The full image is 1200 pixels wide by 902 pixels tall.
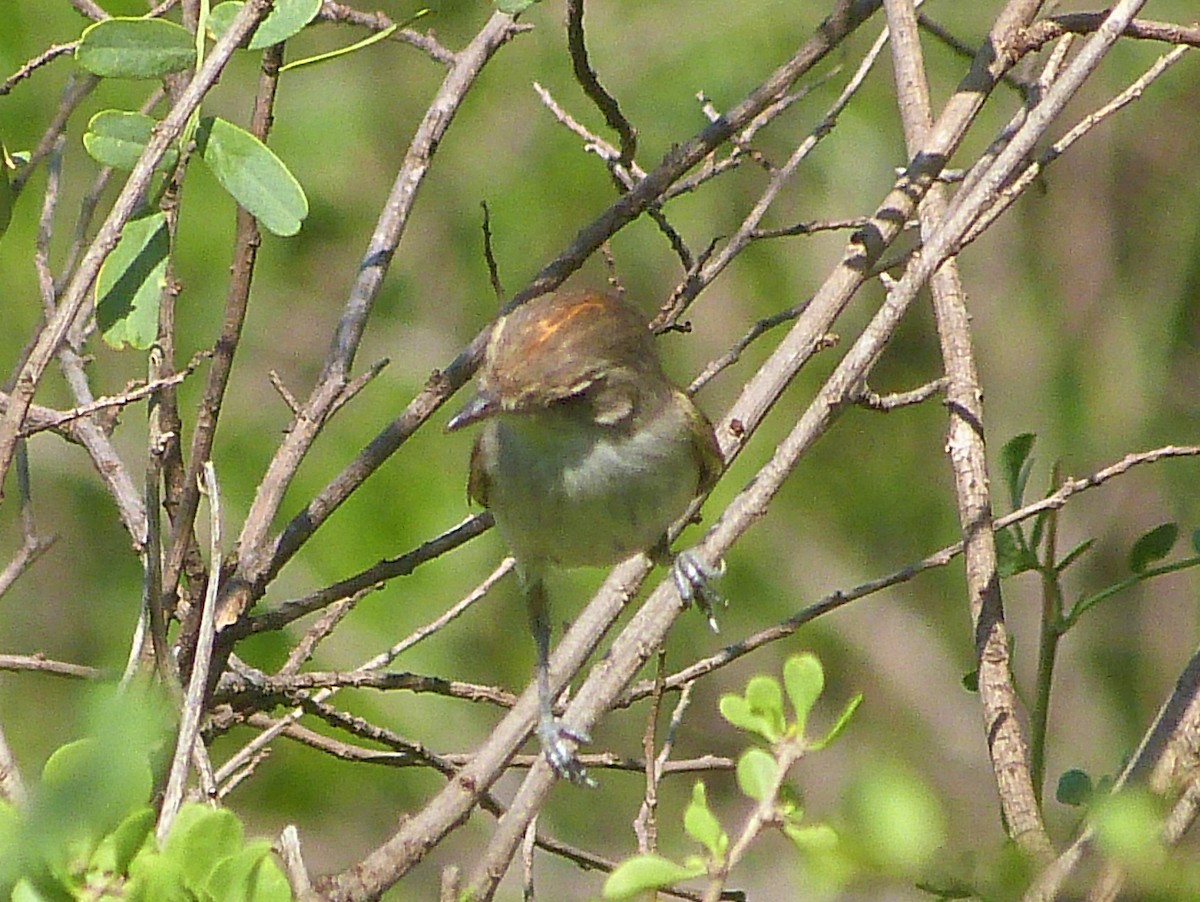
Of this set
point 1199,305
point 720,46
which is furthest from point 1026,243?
point 720,46

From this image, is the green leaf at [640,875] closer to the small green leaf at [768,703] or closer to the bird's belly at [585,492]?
the small green leaf at [768,703]

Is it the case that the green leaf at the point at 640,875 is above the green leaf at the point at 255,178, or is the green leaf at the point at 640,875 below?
below

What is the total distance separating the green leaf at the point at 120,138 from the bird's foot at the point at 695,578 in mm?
1123

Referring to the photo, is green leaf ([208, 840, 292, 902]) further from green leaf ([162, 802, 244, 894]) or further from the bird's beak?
the bird's beak

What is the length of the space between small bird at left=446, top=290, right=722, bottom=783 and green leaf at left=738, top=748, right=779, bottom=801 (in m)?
2.46

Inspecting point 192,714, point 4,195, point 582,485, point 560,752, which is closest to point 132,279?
point 4,195

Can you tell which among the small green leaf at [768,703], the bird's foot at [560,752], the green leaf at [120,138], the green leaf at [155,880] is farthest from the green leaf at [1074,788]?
the green leaf at [120,138]

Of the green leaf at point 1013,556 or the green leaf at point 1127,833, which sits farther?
the green leaf at point 1013,556

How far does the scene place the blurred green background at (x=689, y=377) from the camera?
7848 millimetres

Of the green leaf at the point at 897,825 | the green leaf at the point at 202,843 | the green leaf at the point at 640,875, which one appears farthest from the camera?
the green leaf at the point at 202,843

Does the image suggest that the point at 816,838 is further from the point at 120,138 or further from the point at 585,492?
the point at 585,492

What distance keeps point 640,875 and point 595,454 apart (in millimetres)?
2886

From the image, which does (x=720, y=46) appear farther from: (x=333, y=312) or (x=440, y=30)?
(x=333, y=312)

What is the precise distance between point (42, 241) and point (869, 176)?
544 centimetres
